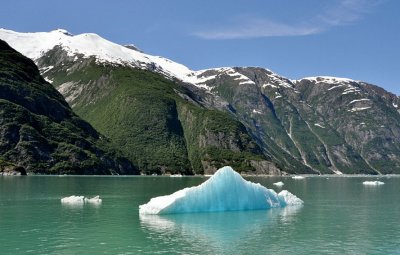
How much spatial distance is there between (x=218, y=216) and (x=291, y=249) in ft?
79.8

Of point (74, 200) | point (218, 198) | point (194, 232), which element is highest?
point (218, 198)

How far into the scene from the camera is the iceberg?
6956 centimetres

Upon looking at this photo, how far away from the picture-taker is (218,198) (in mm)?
74312

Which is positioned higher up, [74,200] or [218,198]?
[218,198]

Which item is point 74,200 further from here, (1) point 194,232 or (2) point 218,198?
(1) point 194,232

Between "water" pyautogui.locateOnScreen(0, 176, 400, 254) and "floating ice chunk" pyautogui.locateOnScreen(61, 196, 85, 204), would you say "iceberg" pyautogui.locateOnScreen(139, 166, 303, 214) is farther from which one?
"floating ice chunk" pyautogui.locateOnScreen(61, 196, 85, 204)

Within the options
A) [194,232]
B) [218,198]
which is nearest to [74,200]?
[218,198]

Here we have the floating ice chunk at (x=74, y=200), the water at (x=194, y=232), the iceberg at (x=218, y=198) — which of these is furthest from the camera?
the floating ice chunk at (x=74, y=200)

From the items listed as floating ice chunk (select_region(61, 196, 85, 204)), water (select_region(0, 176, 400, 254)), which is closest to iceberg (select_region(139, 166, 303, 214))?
water (select_region(0, 176, 400, 254))

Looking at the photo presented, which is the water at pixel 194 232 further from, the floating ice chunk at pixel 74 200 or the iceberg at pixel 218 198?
the floating ice chunk at pixel 74 200

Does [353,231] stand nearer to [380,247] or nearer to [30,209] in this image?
[380,247]

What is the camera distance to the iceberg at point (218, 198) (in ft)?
228

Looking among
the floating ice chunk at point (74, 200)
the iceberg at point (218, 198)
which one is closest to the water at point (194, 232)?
the iceberg at point (218, 198)

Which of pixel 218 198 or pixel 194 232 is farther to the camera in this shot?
pixel 218 198
